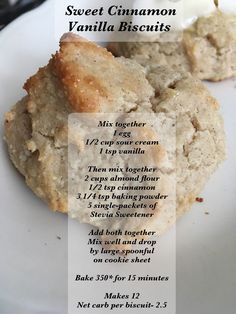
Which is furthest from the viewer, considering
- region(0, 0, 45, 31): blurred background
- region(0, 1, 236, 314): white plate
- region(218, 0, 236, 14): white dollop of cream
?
region(0, 0, 45, 31): blurred background

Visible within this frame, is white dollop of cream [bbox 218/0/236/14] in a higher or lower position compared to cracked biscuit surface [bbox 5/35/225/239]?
higher

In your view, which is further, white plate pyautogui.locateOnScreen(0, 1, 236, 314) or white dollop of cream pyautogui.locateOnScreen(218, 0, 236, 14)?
white dollop of cream pyautogui.locateOnScreen(218, 0, 236, 14)

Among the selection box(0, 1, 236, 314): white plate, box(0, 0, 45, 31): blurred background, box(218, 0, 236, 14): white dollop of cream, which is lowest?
box(0, 1, 236, 314): white plate

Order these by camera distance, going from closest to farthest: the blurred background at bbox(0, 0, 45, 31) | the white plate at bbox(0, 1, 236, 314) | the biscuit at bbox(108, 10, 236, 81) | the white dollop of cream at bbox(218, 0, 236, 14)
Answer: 1. the white plate at bbox(0, 1, 236, 314)
2. the biscuit at bbox(108, 10, 236, 81)
3. the white dollop of cream at bbox(218, 0, 236, 14)
4. the blurred background at bbox(0, 0, 45, 31)

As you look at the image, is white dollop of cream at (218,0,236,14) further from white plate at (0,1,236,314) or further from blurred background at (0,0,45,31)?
blurred background at (0,0,45,31)

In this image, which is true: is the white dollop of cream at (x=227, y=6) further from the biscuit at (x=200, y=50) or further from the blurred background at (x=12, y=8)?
the blurred background at (x=12, y=8)

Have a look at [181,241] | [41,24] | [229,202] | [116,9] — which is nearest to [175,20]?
[116,9]

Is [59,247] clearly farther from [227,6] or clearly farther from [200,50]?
[227,6]

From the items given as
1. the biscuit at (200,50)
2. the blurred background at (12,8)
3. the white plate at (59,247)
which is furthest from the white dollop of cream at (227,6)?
the blurred background at (12,8)

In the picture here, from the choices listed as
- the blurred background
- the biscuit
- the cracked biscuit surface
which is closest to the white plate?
the cracked biscuit surface
